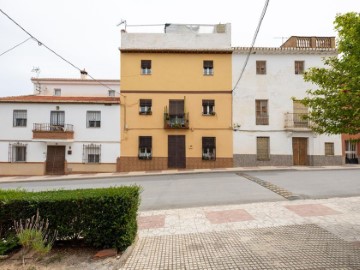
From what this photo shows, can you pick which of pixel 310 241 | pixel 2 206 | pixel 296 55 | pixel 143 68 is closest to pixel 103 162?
pixel 143 68

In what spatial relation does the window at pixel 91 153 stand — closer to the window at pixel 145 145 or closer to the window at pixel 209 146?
the window at pixel 145 145

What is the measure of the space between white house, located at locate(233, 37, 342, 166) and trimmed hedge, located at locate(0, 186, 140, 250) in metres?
16.5

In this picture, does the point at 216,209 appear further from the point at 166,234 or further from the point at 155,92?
the point at 155,92

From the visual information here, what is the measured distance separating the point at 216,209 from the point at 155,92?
14.2 m

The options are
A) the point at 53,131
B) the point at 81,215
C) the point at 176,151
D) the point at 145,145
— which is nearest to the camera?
the point at 81,215

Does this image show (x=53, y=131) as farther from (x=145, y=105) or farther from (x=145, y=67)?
(x=145, y=67)

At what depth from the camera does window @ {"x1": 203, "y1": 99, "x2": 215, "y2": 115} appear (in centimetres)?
A: 2020

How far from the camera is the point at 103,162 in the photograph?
64.5ft

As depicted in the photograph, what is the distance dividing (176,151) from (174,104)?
405 centimetres

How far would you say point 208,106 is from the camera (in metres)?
20.3

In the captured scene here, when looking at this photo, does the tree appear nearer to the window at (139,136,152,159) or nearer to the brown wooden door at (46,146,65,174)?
the window at (139,136,152,159)

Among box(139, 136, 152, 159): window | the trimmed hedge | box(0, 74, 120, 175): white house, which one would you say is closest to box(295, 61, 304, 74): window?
box(139, 136, 152, 159): window

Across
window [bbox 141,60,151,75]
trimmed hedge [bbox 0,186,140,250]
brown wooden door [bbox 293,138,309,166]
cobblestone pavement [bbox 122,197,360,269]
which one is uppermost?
window [bbox 141,60,151,75]

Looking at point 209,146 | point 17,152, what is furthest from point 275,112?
point 17,152
